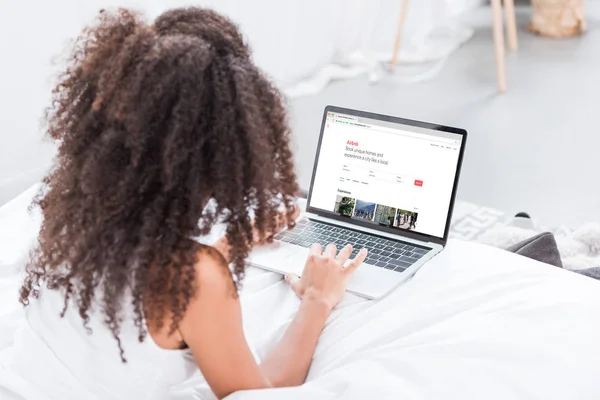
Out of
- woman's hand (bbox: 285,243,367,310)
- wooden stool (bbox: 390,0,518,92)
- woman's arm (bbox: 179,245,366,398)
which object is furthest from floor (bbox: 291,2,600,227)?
woman's arm (bbox: 179,245,366,398)

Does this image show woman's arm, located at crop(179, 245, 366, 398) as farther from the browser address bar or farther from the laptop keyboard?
the browser address bar

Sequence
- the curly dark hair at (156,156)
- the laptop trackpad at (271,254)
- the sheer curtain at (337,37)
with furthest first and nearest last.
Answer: the sheer curtain at (337,37), the laptop trackpad at (271,254), the curly dark hair at (156,156)

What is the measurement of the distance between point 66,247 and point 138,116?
197 mm

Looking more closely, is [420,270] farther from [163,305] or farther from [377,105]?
[377,105]

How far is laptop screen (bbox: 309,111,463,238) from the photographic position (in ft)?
4.55

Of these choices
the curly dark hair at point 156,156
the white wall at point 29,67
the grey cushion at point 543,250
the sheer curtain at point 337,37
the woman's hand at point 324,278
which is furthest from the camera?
the sheer curtain at point 337,37

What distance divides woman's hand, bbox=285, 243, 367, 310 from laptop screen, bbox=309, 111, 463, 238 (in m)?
0.24

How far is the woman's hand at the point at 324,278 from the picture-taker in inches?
45.3

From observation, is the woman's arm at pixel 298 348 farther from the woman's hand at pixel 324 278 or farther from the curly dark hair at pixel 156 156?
the curly dark hair at pixel 156 156

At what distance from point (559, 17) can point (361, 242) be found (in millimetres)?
2999

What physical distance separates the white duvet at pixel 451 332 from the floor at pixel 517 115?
4.00ft

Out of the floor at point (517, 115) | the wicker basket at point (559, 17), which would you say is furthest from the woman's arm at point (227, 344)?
the wicker basket at point (559, 17)

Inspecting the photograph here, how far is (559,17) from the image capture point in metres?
3.92

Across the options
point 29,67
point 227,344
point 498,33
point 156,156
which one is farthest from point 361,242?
point 498,33
